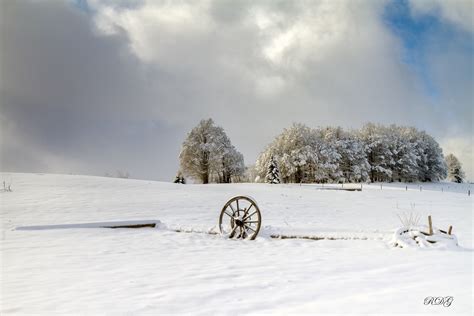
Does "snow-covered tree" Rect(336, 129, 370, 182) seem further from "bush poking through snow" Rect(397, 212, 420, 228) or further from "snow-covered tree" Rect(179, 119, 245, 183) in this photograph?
"bush poking through snow" Rect(397, 212, 420, 228)

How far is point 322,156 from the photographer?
1922 inches

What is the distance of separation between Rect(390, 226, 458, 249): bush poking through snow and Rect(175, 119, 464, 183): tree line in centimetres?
3197

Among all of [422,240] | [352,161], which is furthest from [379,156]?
[422,240]

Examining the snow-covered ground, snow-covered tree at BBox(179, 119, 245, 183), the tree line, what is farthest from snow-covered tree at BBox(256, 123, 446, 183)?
the snow-covered ground

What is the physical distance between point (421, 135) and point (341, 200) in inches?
1906

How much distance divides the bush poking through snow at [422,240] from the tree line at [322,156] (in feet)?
105

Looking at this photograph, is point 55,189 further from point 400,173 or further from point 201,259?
point 400,173

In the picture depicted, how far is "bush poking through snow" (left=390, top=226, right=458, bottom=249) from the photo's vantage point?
8594 millimetres

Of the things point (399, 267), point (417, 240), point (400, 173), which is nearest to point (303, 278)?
point (399, 267)

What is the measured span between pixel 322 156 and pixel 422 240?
40913 millimetres

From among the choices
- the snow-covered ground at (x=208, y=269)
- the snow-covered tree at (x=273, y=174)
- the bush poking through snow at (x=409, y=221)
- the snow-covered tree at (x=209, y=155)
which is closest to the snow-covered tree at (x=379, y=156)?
the snow-covered tree at (x=273, y=174)

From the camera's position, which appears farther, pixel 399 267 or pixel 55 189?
pixel 55 189

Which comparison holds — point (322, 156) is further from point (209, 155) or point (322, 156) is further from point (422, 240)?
point (422, 240)

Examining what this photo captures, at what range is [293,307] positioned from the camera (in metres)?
4.26
